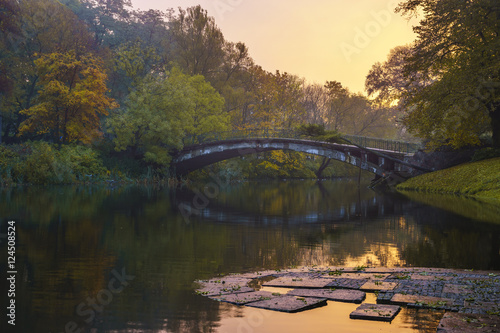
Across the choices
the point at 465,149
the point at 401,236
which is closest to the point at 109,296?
the point at 401,236

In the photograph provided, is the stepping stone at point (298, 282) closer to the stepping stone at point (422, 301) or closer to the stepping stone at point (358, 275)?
the stepping stone at point (358, 275)

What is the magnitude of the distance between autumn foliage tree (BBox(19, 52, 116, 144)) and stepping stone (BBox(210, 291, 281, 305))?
41693 millimetres

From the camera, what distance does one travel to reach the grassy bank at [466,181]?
3444 cm

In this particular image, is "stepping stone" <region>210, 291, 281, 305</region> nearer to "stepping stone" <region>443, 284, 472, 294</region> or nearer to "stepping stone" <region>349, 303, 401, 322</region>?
"stepping stone" <region>349, 303, 401, 322</region>

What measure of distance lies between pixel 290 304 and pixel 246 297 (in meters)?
0.80

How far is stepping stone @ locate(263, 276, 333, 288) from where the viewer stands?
361 inches

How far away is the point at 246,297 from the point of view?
8.38 meters

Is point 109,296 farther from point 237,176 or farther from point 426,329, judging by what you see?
point 237,176

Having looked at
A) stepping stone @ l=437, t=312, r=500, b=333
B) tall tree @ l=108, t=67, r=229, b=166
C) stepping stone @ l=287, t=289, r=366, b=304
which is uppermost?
tall tree @ l=108, t=67, r=229, b=166

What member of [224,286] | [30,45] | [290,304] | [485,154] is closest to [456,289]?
[290,304]

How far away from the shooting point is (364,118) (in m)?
87.2

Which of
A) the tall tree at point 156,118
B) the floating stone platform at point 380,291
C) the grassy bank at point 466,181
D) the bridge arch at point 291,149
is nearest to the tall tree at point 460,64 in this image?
the grassy bank at point 466,181

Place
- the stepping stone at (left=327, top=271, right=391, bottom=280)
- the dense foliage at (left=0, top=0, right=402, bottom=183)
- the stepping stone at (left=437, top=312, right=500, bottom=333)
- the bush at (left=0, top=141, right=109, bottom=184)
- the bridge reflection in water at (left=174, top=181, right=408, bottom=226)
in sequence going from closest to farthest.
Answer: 1. the stepping stone at (left=437, top=312, right=500, bottom=333)
2. the stepping stone at (left=327, top=271, right=391, bottom=280)
3. the bridge reflection in water at (left=174, top=181, right=408, bottom=226)
4. the bush at (left=0, top=141, right=109, bottom=184)
5. the dense foliage at (left=0, top=0, right=402, bottom=183)

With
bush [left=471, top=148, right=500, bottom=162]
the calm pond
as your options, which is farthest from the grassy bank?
the calm pond
